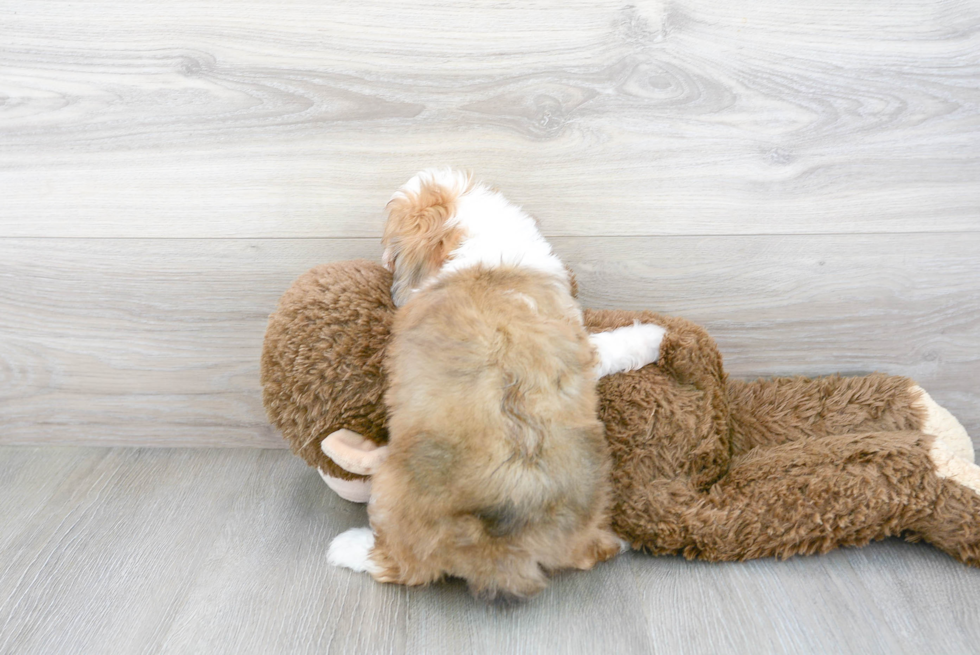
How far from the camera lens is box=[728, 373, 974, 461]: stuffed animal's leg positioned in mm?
1285

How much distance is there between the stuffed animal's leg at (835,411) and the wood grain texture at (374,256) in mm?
106

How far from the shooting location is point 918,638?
1.00 metres

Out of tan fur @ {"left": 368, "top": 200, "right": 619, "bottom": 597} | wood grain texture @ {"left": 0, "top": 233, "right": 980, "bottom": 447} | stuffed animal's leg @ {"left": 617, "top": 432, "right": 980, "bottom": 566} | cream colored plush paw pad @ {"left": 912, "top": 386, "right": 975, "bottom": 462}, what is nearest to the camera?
tan fur @ {"left": 368, "top": 200, "right": 619, "bottom": 597}

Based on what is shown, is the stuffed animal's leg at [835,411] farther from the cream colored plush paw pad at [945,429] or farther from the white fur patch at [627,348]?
the white fur patch at [627,348]

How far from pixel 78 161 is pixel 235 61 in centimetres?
38

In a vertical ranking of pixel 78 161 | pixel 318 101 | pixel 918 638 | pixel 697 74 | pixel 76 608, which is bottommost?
pixel 76 608

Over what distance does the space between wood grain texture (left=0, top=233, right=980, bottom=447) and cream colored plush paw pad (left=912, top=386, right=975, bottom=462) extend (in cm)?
18

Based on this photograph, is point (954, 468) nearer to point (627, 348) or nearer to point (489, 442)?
point (627, 348)

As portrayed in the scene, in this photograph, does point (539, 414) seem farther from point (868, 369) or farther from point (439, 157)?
point (868, 369)

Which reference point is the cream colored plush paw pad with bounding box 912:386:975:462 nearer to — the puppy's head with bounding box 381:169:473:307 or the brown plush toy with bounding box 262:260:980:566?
the brown plush toy with bounding box 262:260:980:566

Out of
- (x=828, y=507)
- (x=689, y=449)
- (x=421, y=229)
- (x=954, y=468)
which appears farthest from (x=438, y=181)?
(x=954, y=468)

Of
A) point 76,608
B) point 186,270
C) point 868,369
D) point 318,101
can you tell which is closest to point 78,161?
point 186,270

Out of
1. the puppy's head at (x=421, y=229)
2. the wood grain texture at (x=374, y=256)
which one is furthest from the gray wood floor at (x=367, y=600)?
the puppy's head at (x=421, y=229)

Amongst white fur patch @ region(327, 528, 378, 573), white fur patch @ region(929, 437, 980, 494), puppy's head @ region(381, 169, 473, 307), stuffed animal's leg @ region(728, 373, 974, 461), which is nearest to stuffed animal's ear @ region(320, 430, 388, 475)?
white fur patch @ region(327, 528, 378, 573)
